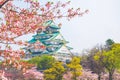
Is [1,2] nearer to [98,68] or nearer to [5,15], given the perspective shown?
[5,15]

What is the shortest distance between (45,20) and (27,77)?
44.2m


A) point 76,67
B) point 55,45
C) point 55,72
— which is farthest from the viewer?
point 55,45

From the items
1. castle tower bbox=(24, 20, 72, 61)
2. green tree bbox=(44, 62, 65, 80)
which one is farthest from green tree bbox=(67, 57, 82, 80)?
castle tower bbox=(24, 20, 72, 61)

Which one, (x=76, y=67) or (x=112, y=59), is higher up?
(x=112, y=59)

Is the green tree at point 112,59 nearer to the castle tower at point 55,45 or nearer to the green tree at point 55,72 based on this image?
the green tree at point 55,72

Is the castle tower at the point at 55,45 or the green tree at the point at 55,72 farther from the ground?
the castle tower at the point at 55,45

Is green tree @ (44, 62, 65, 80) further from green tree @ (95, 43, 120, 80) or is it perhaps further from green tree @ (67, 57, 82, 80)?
green tree @ (95, 43, 120, 80)

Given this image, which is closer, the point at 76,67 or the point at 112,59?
the point at 76,67

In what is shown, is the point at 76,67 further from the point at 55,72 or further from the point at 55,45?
the point at 55,45

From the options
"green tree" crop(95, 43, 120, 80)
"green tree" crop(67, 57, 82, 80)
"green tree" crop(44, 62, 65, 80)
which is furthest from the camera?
"green tree" crop(95, 43, 120, 80)

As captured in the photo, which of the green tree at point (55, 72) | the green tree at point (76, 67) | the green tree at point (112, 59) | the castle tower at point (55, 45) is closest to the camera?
the green tree at point (55, 72)

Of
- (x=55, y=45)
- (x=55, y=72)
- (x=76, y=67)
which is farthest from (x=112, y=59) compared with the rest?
(x=55, y=45)

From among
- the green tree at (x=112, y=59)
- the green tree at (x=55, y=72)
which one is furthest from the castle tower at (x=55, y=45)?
the green tree at (x=55, y=72)

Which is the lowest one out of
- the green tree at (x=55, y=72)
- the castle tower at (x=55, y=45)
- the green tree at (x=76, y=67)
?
the green tree at (x=55, y=72)
